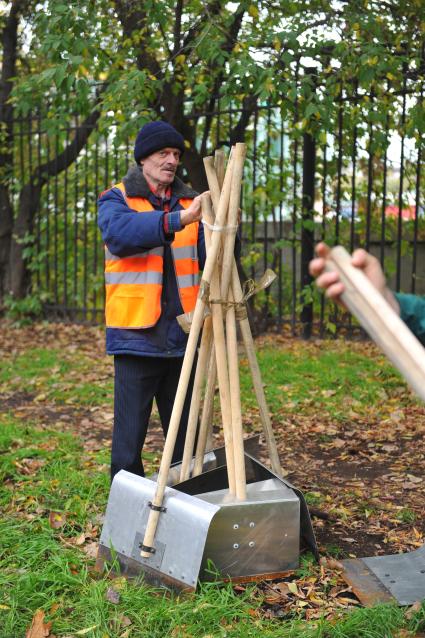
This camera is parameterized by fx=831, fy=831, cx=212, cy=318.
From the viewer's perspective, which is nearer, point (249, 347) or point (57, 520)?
point (249, 347)

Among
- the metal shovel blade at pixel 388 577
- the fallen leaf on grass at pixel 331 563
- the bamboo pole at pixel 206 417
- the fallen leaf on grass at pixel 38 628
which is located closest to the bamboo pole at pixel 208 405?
the bamboo pole at pixel 206 417

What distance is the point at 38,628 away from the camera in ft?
9.91

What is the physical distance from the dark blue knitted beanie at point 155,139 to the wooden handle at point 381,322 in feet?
6.61

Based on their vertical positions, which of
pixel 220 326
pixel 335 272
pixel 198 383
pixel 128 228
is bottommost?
pixel 198 383

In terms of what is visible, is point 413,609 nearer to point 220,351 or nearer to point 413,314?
point 220,351

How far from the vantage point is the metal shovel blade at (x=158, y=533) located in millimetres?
3119

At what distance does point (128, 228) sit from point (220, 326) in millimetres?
600

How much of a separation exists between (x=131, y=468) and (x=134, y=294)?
2.67 ft

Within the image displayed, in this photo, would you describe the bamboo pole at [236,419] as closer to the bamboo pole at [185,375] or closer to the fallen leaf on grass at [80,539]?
the bamboo pole at [185,375]

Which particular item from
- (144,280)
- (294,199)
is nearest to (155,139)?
(144,280)

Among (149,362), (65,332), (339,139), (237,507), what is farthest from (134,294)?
(65,332)

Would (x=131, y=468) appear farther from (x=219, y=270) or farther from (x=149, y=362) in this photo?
(x=219, y=270)

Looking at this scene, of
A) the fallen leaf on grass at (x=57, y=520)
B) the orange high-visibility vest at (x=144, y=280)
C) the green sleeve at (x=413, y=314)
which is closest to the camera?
the green sleeve at (x=413, y=314)

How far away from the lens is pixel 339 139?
807 cm
